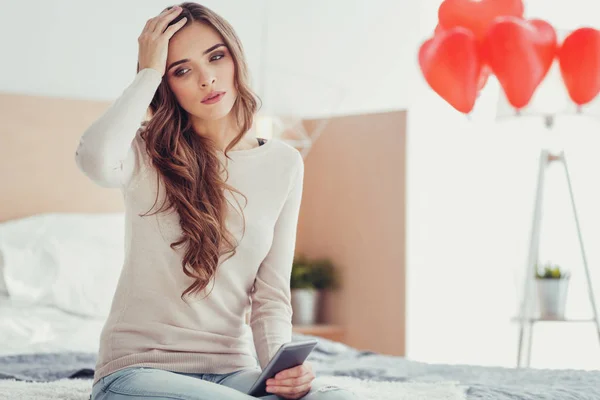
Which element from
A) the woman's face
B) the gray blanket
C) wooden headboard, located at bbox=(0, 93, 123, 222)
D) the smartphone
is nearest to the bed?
the gray blanket

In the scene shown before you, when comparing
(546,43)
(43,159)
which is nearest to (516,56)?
(546,43)

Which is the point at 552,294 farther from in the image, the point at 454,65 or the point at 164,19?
the point at 164,19

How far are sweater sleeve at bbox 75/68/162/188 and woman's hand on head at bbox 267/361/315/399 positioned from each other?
1.56ft

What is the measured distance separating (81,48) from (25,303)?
1.28 metres

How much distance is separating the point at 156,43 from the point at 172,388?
664 millimetres

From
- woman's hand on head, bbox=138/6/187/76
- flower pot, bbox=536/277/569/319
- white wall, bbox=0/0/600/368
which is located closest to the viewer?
woman's hand on head, bbox=138/6/187/76

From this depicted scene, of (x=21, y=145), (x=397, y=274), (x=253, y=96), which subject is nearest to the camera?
(x=253, y=96)

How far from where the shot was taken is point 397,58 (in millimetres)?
4137

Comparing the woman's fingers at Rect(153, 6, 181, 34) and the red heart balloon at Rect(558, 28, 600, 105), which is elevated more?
the red heart balloon at Rect(558, 28, 600, 105)

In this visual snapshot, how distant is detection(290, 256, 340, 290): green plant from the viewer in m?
3.93

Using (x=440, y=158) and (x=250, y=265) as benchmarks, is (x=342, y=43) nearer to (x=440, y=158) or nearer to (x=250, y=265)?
(x=440, y=158)

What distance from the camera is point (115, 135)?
1.48 m

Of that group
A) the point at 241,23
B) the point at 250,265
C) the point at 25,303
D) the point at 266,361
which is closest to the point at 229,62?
the point at 250,265

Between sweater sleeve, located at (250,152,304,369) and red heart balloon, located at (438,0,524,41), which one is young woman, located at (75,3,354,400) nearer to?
sweater sleeve, located at (250,152,304,369)
